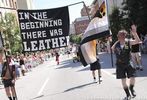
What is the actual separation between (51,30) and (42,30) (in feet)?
0.89

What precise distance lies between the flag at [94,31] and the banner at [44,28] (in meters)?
2.64

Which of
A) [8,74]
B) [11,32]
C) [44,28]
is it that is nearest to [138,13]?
[11,32]

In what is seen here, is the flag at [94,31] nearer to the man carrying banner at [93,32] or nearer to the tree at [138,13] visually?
the man carrying banner at [93,32]

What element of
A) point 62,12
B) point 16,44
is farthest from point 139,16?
point 62,12

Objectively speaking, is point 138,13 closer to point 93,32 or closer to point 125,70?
point 93,32

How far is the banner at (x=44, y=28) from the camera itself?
12.6 meters

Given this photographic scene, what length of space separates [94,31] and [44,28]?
129 inches

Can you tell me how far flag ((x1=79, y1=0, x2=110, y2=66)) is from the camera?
15.7m

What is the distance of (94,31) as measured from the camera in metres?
15.8

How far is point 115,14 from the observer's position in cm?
6444

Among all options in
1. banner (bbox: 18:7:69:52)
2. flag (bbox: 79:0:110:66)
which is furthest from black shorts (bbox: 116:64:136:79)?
flag (bbox: 79:0:110:66)

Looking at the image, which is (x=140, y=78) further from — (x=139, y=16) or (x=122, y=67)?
(x=139, y=16)

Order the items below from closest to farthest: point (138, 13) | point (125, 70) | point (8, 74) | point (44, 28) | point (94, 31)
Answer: point (125, 70)
point (44, 28)
point (8, 74)
point (94, 31)
point (138, 13)

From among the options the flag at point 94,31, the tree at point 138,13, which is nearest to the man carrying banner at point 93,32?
the flag at point 94,31
